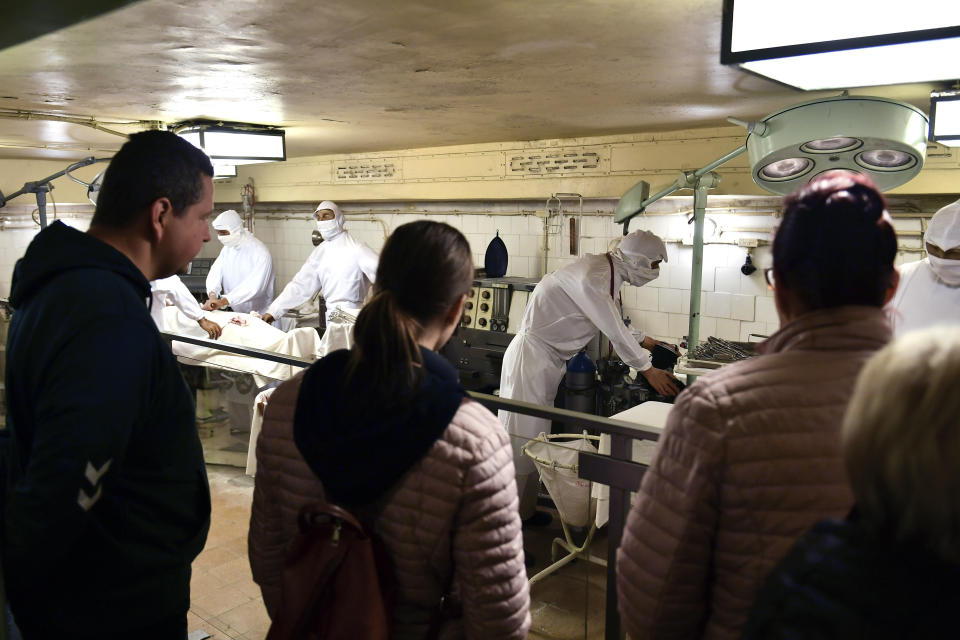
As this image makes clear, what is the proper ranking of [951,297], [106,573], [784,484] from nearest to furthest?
[784,484] → [106,573] → [951,297]

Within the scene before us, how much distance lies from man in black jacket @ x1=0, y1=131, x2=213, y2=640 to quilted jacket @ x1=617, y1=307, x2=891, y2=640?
93cm

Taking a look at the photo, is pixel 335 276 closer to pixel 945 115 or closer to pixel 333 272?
pixel 333 272

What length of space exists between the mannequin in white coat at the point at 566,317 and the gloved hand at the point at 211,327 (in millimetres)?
2098

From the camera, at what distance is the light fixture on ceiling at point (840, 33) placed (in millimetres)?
1421

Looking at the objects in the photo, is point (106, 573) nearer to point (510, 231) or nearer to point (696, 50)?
point (696, 50)

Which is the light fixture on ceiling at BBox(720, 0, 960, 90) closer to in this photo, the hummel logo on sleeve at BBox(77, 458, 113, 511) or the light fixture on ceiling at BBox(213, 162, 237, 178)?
the hummel logo on sleeve at BBox(77, 458, 113, 511)

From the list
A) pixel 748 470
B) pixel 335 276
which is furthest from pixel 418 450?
pixel 335 276

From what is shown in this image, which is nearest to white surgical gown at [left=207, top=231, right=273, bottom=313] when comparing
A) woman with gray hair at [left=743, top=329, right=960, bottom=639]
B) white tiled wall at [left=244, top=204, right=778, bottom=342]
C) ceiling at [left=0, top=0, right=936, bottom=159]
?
white tiled wall at [left=244, top=204, right=778, bottom=342]

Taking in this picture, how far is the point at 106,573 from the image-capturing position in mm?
1419

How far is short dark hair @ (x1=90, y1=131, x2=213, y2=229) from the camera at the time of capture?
145cm

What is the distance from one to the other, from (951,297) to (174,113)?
4.38 meters

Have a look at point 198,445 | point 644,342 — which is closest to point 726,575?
point 198,445

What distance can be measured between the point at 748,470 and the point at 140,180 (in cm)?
123

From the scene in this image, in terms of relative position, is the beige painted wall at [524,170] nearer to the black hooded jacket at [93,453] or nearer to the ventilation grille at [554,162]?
the ventilation grille at [554,162]
